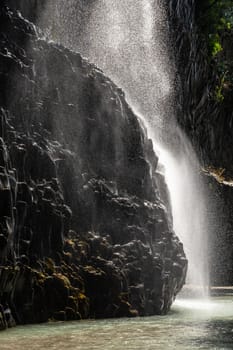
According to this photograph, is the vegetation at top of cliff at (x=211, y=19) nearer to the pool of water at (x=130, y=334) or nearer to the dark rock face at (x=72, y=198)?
the dark rock face at (x=72, y=198)

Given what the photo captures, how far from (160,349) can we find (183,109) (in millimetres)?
20801

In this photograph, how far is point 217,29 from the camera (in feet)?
99.7

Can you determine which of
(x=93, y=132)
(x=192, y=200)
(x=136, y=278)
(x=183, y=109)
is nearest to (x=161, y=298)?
(x=136, y=278)

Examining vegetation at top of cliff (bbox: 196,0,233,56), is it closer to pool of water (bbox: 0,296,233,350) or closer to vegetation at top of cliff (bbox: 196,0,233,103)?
vegetation at top of cliff (bbox: 196,0,233,103)

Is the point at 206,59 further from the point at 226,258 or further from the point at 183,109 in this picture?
the point at 226,258

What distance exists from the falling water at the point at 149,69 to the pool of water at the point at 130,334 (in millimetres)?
10229

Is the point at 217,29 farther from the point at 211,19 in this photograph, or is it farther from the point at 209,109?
the point at 209,109

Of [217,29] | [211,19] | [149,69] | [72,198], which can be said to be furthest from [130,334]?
[217,29]

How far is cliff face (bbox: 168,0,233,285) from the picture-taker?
84.2 ft

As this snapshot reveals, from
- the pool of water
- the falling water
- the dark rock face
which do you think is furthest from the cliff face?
the pool of water

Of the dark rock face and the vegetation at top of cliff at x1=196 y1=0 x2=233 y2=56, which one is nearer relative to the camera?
the dark rock face

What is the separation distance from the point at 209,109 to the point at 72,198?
20.1 meters

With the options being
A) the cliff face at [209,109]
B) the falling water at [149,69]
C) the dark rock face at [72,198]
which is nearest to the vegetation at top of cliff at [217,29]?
the cliff face at [209,109]

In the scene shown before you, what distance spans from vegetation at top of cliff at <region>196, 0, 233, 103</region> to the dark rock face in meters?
17.5
